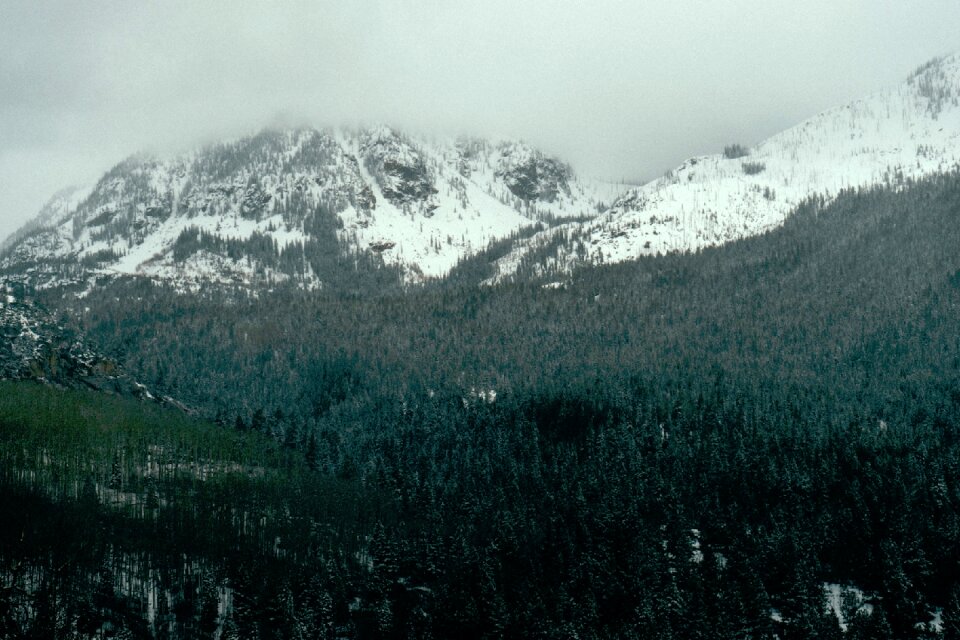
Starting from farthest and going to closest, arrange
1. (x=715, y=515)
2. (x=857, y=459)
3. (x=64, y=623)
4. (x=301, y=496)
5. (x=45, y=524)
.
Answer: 1. (x=301, y=496)
2. (x=857, y=459)
3. (x=715, y=515)
4. (x=45, y=524)
5. (x=64, y=623)

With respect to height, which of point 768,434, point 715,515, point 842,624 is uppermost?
point 768,434

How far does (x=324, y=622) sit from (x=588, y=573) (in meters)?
39.3

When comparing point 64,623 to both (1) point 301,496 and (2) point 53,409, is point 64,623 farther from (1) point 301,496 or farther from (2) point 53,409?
(2) point 53,409

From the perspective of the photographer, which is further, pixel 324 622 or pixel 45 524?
pixel 45 524

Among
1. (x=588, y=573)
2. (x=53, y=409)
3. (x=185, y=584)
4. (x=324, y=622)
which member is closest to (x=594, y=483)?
(x=588, y=573)

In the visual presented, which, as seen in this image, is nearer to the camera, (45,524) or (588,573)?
(588,573)

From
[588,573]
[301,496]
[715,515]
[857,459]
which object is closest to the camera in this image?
[588,573]

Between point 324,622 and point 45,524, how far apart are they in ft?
173

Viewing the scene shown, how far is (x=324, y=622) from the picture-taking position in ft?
392

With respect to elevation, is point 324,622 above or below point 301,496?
below

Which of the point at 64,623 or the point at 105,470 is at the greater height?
the point at 105,470

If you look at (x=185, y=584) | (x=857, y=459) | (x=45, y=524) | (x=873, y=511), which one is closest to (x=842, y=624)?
(x=873, y=511)

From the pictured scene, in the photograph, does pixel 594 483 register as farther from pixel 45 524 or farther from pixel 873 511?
pixel 45 524

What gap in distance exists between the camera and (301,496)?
572ft
